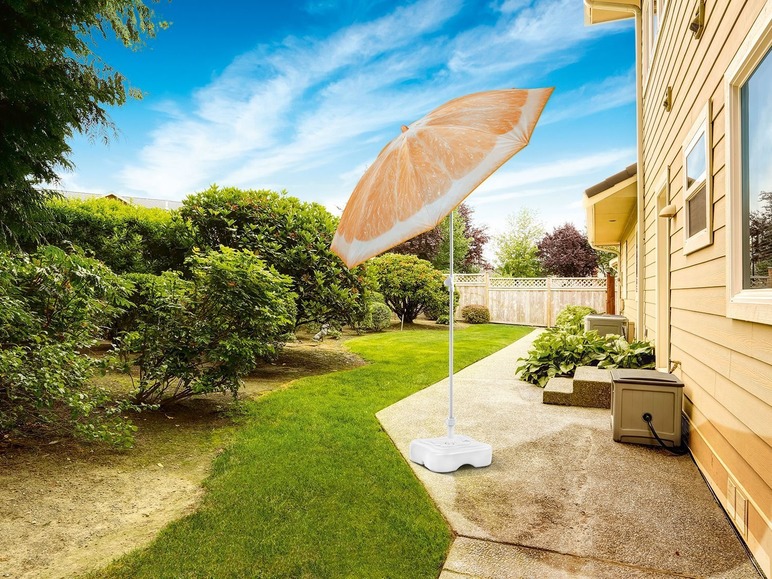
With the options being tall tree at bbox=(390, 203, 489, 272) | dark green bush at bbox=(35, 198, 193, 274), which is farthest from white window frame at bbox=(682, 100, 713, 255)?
tall tree at bbox=(390, 203, 489, 272)

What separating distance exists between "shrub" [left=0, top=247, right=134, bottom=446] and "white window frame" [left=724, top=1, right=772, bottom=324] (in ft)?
12.2

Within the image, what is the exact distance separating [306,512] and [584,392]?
11.5 ft

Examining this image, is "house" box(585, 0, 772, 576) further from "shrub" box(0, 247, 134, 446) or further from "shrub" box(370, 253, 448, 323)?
"shrub" box(370, 253, 448, 323)

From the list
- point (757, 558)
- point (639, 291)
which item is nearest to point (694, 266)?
point (757, 558)

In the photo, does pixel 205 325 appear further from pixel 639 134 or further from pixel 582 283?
pixel 582 283

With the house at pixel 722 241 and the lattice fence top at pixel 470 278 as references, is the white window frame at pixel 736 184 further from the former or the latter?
the lattice fence top at pixel 470 278

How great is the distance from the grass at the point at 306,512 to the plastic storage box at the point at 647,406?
69.2 inches

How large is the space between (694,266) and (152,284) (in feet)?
14.4

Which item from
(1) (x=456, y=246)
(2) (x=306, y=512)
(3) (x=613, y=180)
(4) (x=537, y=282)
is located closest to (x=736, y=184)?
(2) (x=306, y=512)

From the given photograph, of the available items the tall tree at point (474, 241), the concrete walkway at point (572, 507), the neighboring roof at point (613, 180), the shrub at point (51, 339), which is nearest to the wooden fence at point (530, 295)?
the neighboring roof at point (613, 180)

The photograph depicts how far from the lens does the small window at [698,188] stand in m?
2.92

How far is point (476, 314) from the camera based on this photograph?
16.3 m

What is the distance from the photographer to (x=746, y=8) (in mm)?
2230

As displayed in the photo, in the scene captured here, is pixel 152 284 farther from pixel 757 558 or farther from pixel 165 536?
pixel 757 558
